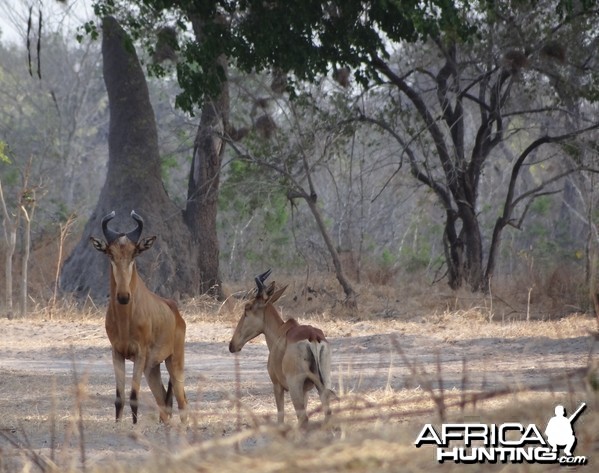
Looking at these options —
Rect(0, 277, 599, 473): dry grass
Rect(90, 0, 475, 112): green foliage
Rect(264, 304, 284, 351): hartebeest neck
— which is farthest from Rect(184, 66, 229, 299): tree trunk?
Rect(264, 304, 284, 351): hartebeest neck

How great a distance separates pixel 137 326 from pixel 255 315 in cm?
104

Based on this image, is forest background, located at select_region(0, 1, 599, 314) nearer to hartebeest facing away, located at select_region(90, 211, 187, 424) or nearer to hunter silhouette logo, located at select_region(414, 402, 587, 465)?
hartebeest facing away, located at select_region(90, 211, 187, 424)

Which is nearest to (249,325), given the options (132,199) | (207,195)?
(132,199)

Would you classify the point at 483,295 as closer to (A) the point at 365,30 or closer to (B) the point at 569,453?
(A) the point at 365,30

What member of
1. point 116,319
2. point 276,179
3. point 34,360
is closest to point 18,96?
point 276,179

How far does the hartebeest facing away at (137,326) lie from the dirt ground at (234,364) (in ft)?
1.13

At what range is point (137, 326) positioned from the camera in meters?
9.88

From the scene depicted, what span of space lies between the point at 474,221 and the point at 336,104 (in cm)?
375

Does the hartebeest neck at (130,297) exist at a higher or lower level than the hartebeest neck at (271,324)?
higher

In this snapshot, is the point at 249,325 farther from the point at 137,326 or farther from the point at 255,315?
the point at 137,326

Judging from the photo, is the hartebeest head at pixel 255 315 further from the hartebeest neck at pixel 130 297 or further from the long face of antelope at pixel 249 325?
the hartebeest neck at pixel 130 297

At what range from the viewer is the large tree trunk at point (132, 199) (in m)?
21.3

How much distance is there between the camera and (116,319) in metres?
9.96

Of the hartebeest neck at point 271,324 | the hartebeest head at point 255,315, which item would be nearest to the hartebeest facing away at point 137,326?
the hartebeest head at point 255,315
